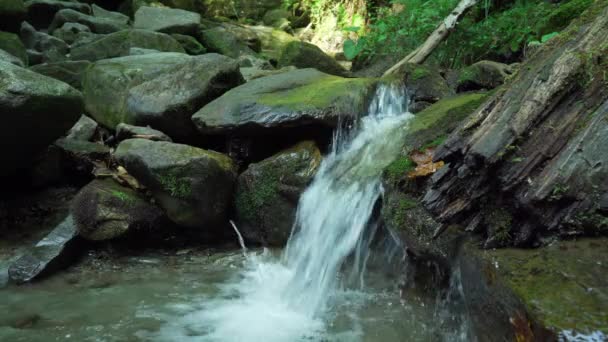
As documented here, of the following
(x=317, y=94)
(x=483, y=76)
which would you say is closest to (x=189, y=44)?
(x=317, y=94)

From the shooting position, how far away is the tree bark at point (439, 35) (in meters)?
6.90

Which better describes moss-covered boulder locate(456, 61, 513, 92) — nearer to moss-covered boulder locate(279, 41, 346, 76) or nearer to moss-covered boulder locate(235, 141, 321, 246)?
moss-covered boulder locate(235, 141, 321, 246)

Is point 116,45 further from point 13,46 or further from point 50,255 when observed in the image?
point 50,255

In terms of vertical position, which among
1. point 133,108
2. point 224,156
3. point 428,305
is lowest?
point 428,305

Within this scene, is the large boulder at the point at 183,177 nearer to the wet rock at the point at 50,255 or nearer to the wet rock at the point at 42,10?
the wet rock at the point at 50,255

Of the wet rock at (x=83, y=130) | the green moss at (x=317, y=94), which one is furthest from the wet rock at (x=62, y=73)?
the green moss at (x=317, y=94)

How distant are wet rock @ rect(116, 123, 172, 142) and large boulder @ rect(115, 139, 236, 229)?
46 centimetres

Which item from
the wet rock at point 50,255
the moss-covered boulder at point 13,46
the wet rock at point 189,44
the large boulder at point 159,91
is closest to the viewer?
the wet rock at point 50,255

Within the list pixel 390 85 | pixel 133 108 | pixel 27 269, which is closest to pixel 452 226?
pixel 390 85

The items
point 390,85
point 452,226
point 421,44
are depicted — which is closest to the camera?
point 452,226

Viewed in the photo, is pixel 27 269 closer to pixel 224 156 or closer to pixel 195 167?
pixel 195 167

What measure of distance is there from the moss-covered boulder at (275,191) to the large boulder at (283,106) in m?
0.37

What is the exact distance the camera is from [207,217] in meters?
5.16

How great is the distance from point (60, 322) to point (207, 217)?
1.87 meters
